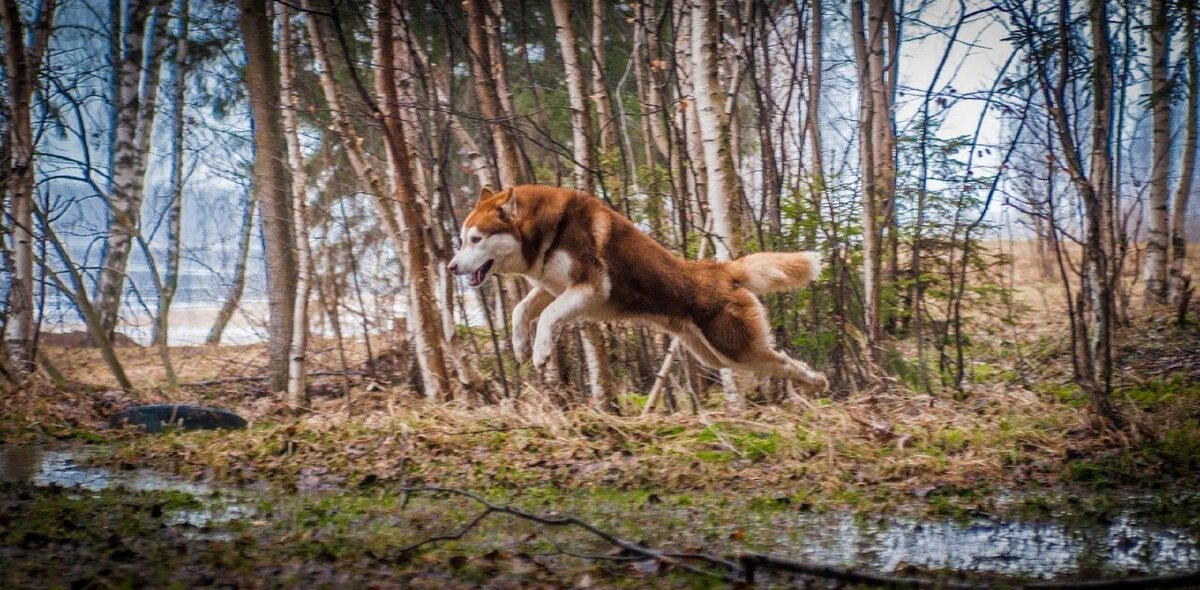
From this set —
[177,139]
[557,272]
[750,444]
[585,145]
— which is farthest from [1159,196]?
[177,139]

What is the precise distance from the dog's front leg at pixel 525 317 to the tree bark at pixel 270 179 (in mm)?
4476

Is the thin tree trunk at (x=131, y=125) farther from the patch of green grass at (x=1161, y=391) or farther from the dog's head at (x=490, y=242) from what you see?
the patch of green grass at (x=1161, y=391)

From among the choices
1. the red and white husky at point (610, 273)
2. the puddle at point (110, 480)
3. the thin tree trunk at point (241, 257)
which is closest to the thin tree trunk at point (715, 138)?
the red and white husky at point (610, 273)

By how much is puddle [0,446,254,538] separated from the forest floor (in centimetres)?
4

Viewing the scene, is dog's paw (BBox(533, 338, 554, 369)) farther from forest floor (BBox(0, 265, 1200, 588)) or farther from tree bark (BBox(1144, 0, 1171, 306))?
tree bark (BBox(1144, 0, 1171, 306))

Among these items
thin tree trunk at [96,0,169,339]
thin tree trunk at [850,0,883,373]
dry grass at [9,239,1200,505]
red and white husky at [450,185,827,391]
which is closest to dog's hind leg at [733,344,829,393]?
red and white husky at [450,185,827,391]

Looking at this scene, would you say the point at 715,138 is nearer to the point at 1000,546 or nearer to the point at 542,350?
the point at 542,350

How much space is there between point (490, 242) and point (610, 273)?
3.28ft

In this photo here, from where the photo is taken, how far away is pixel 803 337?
33.0 feet

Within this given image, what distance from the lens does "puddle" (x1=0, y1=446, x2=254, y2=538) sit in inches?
244

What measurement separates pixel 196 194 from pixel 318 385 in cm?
800

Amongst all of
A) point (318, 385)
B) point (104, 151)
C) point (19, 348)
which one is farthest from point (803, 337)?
point (104, 151)

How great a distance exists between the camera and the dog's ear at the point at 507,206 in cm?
767

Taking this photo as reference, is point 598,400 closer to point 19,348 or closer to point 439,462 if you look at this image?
point 439,462
